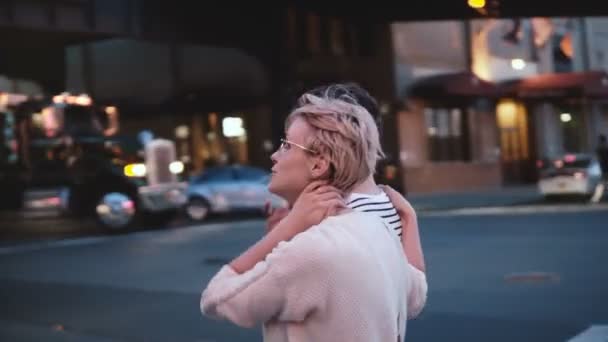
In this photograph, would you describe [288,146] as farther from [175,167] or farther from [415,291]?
[175,167]

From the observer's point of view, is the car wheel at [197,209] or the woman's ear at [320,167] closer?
the woman's ear at [320,167]

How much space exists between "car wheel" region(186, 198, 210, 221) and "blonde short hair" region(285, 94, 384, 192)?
2030 centimetres

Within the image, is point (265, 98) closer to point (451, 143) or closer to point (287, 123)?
point (451, 143)

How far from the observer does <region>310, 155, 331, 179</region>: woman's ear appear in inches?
87.0

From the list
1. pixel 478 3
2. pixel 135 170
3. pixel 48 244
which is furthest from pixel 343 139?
pixel 135 170

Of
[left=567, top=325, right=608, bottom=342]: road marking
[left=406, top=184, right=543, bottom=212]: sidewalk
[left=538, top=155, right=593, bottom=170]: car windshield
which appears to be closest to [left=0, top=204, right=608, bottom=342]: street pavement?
[left=567, top=325, right=608, bottom=342]: road marking

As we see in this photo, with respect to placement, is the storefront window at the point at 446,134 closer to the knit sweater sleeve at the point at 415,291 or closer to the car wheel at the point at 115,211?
the car wheel at the point at 115,211

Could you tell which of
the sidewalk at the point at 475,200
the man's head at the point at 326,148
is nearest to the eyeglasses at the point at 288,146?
the man's head at the point at 326,148

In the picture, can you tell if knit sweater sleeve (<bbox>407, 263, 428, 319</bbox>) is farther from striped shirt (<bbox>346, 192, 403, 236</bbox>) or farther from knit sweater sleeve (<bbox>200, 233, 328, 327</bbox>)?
knit sweater sleeve (<bbox>200, 233, 328, 327</bbox>)

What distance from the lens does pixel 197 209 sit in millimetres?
22609

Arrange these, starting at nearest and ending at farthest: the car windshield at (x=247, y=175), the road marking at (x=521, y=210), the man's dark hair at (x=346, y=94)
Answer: the man's dark hair at (x=346, y=94) < the road marking at (x=521, y=210) < the car windshield at (x=247, y=175)

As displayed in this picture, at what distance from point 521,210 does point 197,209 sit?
788cm

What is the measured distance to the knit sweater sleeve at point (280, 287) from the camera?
6.79 feet

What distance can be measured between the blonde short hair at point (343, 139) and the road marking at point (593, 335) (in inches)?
194
